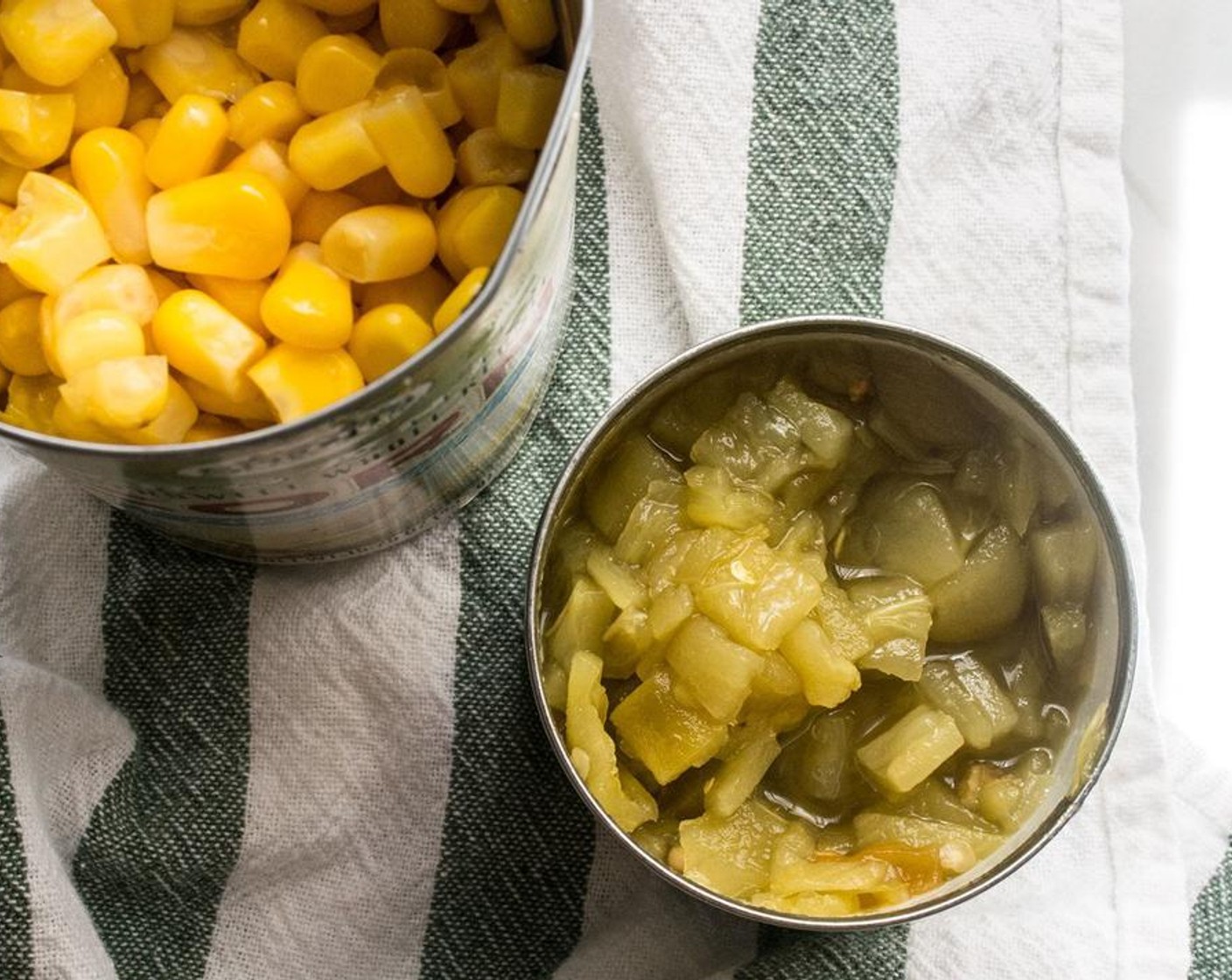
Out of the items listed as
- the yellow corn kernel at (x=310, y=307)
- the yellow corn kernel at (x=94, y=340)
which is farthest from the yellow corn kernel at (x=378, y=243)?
the yellow corn kernel at (x=94, y=340)

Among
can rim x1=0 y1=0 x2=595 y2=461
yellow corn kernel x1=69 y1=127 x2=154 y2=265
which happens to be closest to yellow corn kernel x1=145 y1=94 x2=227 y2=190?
yellow corn kernel x1=69 y1=127 x2=154 y2=265

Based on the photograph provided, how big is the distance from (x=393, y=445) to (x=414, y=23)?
0.85 feet

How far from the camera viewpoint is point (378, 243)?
756 millimetres

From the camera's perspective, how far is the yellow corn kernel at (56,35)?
2.50ft

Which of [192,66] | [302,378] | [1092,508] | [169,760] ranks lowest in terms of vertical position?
[169,760]

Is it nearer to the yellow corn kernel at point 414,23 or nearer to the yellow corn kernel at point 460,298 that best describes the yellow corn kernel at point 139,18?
the yellow corn kernel at point 414,23

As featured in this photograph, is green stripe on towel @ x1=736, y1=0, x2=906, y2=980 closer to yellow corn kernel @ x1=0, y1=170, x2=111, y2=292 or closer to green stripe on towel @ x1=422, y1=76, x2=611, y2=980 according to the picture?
green stripe on towel @ x1=422, y1=76, x2=611, y2=980

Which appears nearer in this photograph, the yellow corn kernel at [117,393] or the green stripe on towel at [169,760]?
the yellow corn kernel at [117,393]

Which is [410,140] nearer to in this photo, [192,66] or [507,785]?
[192,66]

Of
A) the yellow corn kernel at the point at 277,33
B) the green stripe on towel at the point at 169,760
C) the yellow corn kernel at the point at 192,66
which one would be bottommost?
the green stripe on towel at the point at 169,760

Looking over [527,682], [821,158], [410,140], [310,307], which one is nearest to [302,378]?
[310,307]

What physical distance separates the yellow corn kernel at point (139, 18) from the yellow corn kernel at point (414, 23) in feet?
0.40

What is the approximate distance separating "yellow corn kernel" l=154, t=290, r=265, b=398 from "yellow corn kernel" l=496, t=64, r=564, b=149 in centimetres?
18

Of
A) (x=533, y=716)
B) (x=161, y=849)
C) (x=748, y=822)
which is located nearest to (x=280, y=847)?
(x=161, y=849)
